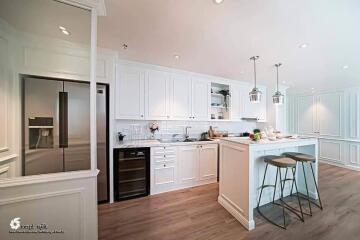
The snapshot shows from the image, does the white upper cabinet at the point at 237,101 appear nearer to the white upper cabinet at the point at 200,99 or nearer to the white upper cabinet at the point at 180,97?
the white upper cabinet at the point at 200,99

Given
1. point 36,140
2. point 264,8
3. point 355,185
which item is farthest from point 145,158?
point 355,185

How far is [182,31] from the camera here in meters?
2.04

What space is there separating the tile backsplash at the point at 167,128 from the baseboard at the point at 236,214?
182cm

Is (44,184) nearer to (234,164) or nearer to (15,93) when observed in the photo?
(15,93)

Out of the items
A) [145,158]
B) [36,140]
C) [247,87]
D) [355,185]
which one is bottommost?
[355,185]

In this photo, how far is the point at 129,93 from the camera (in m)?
3.13

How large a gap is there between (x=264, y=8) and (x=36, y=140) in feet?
9.61

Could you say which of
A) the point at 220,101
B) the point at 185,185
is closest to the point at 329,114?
the point at 220,101

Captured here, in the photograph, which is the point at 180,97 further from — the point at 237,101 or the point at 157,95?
the point at 237,101

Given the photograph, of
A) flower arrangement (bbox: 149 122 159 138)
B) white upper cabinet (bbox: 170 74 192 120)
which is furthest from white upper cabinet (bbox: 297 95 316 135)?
flower arrangement (bbox: 149 122 159 138)

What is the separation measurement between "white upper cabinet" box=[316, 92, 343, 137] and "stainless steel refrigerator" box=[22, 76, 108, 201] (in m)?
6.98

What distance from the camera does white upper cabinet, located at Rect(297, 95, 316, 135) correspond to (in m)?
5.68

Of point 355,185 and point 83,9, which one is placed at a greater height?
point 83,9

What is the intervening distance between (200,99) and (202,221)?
2.60 meters
